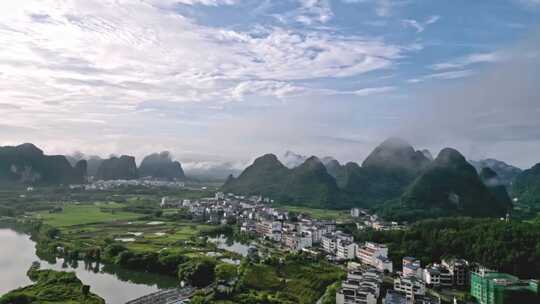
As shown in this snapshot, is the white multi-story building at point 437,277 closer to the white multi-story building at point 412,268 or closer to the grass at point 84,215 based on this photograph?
the white multi-story building at point 412,268

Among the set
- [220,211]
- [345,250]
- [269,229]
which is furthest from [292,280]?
[220,211]

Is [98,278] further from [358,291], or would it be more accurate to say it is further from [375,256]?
[375,256]

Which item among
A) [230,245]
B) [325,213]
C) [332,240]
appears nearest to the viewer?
[332,240]

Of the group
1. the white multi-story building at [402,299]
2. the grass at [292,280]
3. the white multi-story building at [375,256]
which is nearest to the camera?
the white multi-story building at [402,299]

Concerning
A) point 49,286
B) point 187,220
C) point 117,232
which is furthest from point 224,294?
point 187,220

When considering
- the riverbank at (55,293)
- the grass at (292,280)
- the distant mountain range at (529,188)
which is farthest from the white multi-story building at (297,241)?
the distant mountain range at (529,188)

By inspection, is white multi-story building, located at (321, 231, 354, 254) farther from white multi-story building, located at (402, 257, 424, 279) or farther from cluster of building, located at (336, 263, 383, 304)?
cluster of building, located at (336, 263, 383, 304)
